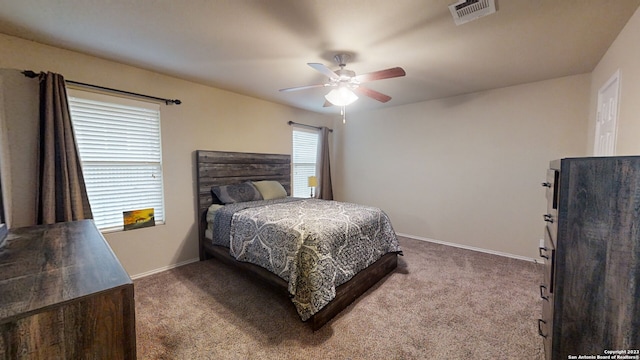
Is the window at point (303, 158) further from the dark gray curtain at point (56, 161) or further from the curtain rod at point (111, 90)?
the dark gray curtain at point (56, 161)

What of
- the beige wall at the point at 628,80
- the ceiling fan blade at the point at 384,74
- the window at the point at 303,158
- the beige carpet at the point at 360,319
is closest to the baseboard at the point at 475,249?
the beige carpet at the point at 360,319

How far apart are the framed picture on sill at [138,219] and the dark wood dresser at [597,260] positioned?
357 cm

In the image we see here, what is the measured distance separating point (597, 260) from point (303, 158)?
420cm

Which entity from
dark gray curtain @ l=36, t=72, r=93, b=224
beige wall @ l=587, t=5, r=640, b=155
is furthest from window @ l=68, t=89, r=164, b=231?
beige wall @ l=587, t=5, r=640, b=155

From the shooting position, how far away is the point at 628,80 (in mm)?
1857

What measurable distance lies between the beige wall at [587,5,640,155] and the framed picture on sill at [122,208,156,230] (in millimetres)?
4373

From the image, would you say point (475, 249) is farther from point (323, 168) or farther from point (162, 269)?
point (162, 269)

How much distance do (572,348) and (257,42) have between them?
2737 mm

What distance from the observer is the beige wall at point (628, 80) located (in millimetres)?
1705

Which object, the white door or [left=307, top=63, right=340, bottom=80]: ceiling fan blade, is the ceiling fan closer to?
[left=307, top=63, right=340, bottom=80]: ceiling fan blade

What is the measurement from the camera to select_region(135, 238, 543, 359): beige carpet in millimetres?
1752

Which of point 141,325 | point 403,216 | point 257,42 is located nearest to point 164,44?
point 257,42

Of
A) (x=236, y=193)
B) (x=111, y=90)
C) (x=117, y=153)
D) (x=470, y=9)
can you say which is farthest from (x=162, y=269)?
(x=470, y=9)

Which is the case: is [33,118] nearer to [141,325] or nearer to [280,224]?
[141,325]
